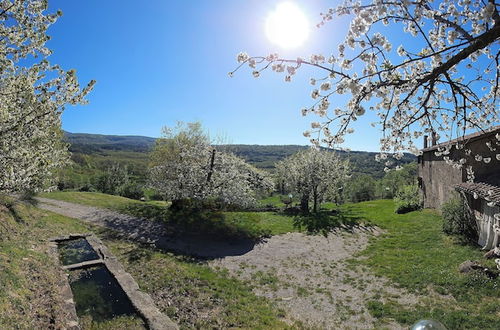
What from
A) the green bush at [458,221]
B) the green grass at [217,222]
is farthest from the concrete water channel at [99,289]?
the green bush at [458,221]

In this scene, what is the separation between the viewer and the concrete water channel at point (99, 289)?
8375 millimetres

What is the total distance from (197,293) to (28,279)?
5.09 m

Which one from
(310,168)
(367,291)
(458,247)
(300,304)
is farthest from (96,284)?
(310,168)

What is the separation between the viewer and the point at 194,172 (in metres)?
21.2

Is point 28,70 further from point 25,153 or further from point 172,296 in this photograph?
point 172,296

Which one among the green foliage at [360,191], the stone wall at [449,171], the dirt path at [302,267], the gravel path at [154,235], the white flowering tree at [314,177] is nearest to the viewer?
the dirt path at [302,267]

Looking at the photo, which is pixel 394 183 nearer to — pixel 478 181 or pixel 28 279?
pixel 478 181

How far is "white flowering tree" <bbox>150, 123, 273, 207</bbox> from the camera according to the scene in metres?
20.9

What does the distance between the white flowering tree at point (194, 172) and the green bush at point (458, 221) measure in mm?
12287

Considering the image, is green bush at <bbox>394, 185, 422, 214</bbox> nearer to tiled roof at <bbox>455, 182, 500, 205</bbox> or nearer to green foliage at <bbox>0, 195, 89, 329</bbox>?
tiled roof at <bbox>455, 182, 500, 205</bbox>

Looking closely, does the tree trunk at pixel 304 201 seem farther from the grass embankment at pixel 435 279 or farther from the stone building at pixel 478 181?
the stone building at pixel 478 181

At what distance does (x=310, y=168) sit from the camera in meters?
29.7

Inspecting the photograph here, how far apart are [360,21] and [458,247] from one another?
15375mm

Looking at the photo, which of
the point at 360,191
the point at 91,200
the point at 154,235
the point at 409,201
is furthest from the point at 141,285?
the point at 360,191
